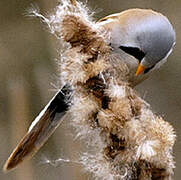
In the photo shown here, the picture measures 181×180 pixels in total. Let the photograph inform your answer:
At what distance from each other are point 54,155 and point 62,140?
0.25 feet

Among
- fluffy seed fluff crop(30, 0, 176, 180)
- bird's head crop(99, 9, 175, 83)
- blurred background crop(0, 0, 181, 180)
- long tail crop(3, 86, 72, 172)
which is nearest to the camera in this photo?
fluffy seed fluff crop(30, 0, 176, 180)

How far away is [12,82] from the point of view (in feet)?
7.22

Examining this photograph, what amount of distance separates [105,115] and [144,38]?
1.55 ft

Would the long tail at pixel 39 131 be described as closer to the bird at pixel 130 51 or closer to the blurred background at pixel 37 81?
the bird at pixel 130 51

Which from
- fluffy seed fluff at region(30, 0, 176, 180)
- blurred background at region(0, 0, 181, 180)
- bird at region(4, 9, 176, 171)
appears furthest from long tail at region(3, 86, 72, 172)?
blurred background at region(0, 0, 181, 180)

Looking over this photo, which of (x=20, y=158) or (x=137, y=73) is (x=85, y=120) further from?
(x=137, y=73)

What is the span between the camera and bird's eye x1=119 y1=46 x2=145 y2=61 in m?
1.32

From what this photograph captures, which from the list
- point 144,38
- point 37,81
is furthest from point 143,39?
point 37,81

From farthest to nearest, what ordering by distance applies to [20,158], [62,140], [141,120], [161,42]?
[62,140]
[161,42]
[20,158]
[141,120]

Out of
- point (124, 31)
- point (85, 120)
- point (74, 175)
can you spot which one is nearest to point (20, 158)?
point (85, 120)

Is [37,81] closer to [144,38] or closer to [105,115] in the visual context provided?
[144,38]

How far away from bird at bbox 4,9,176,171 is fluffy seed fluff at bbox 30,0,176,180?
23cm

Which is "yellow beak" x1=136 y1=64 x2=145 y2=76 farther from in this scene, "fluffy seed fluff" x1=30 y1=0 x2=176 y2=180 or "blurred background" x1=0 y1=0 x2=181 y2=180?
"blurred background" x1=0 y1=0 x2=181 y2=180

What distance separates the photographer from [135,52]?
1344mm
